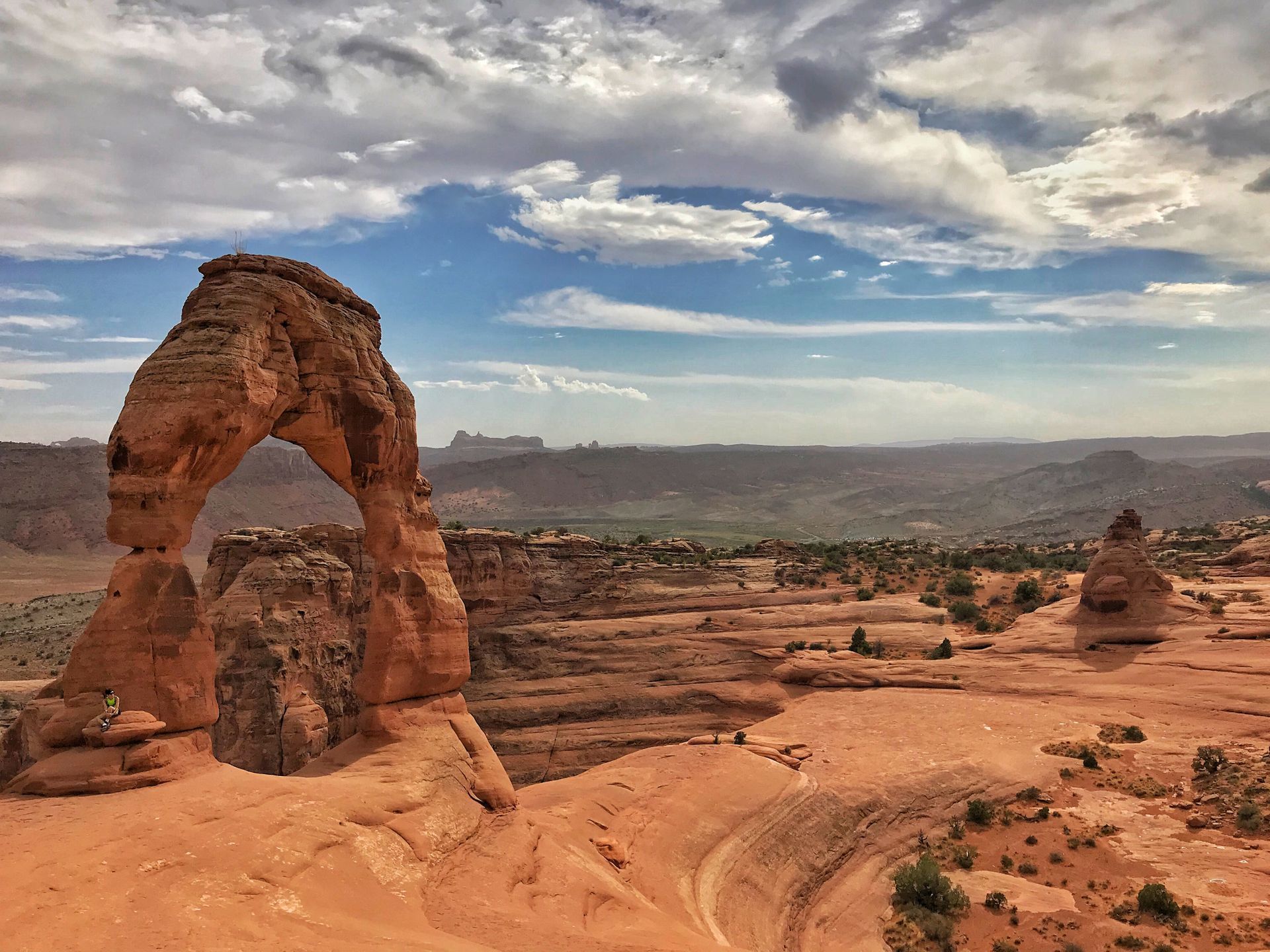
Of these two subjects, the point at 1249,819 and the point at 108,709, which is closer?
the point at 108,709

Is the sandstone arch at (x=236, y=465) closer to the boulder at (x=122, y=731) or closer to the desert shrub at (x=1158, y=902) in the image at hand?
the boulder at (x=122, y=731)

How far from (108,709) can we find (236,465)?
4.27 meters

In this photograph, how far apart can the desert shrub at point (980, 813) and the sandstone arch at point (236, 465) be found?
1243cm

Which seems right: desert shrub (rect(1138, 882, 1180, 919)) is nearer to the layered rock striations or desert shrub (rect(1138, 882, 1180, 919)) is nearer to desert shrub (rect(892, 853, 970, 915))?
desert shrub (rect(892, 853, 970, 915))

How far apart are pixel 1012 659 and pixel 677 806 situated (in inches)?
716

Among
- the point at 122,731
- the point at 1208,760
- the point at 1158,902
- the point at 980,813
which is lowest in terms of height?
the point at 980,813

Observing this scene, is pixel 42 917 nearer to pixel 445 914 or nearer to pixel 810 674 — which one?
pixel 445 914

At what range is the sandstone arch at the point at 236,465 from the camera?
12.3 m

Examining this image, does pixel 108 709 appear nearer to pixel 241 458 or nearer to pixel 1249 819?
pixel 241 458

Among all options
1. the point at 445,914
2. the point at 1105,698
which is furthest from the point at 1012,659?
the point at 445,914

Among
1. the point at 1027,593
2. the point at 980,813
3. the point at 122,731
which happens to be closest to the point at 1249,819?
the point at 980,813

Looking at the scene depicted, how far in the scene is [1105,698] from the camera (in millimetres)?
25641

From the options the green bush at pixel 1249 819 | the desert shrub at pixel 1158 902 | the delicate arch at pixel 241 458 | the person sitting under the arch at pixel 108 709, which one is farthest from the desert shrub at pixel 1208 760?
the person sitting under the arch at pixel 108 709

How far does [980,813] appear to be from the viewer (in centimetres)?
1933
